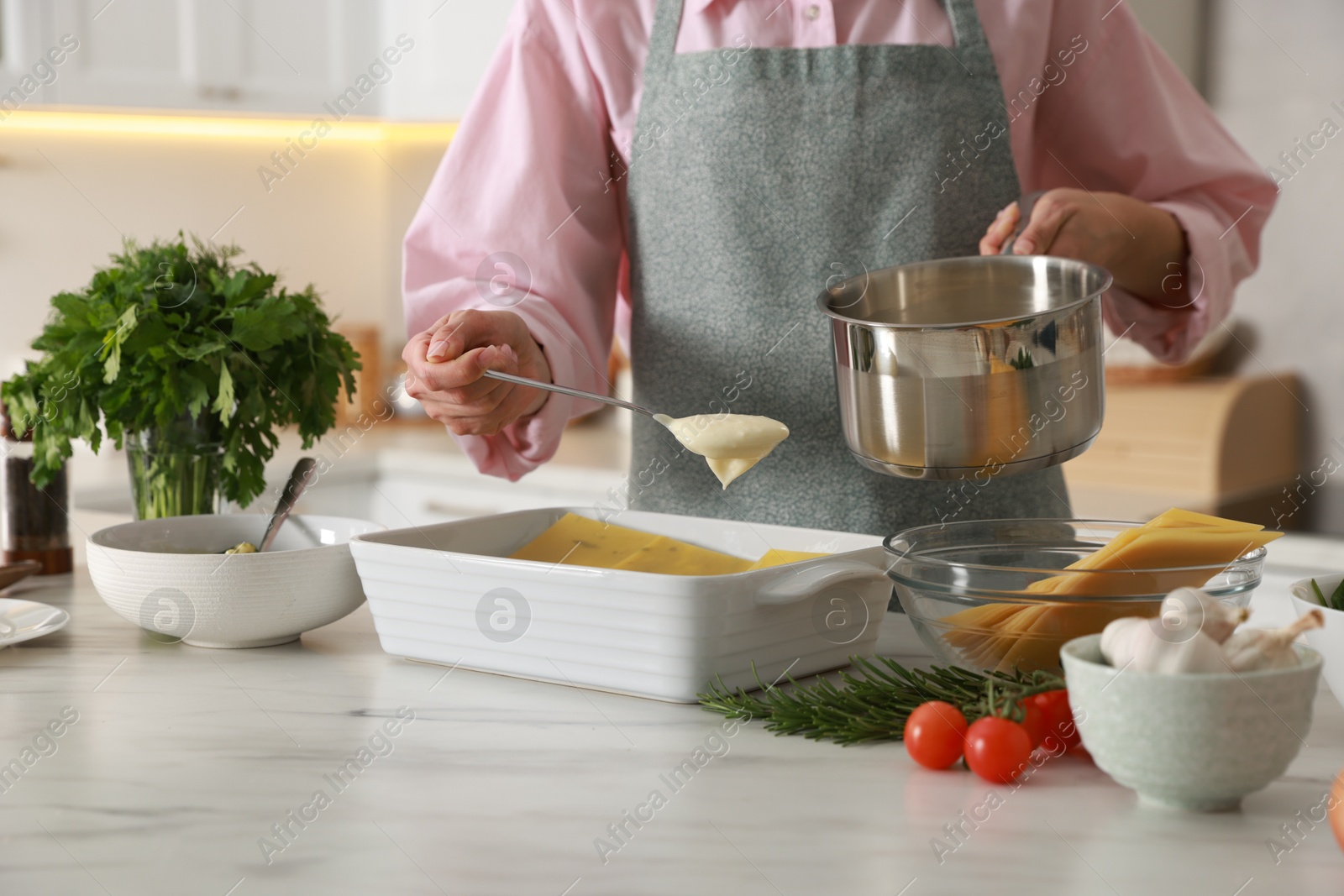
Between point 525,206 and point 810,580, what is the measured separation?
48cm

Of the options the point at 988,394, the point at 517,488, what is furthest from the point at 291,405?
the point at 517,488

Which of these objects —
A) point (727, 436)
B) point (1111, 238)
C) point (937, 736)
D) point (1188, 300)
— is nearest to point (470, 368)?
point (727, 436)

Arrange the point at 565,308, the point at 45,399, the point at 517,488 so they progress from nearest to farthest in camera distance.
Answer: the point at 45,399 → the point at 565,308 → the point at 517,488

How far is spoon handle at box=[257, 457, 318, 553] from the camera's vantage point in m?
0.89

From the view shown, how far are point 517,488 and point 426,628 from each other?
4.84 feet

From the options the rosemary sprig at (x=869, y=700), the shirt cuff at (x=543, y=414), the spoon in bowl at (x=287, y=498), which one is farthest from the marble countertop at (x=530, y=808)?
the shirt cuff at (x=543, y=414)

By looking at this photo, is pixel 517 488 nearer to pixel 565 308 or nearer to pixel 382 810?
pixel 565 308

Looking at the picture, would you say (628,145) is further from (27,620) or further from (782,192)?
(27,620)

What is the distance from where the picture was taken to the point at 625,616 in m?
0.68

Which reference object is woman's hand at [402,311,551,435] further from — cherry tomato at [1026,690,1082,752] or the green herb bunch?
cherry tomato at [1026,690,1082,752]

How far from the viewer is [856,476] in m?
1.02

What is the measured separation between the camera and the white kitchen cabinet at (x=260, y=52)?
2307 millimetres

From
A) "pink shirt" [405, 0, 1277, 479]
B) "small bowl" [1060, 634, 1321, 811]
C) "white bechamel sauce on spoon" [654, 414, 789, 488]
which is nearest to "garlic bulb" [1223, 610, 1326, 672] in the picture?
"small bowl" [1060, 634, 1321, 811]

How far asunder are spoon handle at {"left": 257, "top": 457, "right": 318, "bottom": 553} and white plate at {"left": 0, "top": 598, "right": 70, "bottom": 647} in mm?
A: 138
